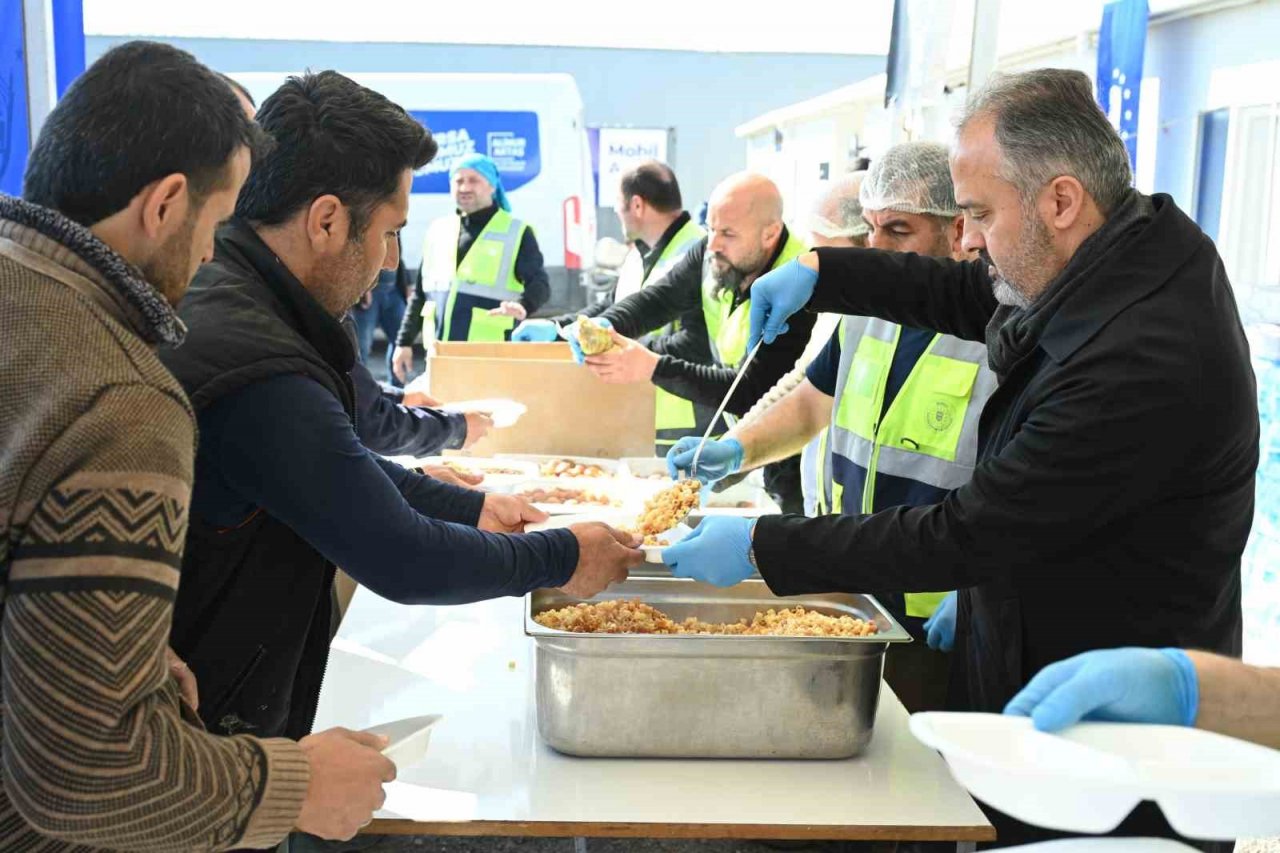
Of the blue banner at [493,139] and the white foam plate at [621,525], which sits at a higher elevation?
the blue banner at [493,139]

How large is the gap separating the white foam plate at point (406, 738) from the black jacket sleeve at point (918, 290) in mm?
1283

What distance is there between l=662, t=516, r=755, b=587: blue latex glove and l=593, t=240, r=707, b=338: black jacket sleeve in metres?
2.78

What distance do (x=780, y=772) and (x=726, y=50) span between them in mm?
17123

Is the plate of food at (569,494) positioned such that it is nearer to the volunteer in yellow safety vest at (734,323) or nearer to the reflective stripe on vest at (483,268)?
the volunteer in yellow safety vest at (734,323)

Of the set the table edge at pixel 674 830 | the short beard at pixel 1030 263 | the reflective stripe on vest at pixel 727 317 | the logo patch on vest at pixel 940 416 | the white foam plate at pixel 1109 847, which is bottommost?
the table edge at pixel 674 830

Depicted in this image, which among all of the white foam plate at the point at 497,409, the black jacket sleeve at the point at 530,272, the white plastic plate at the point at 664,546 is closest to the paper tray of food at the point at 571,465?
the white foam plate at the point at 497,409

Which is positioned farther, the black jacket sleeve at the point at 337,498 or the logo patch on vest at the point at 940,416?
the logo patch on vest at the point at 940,416

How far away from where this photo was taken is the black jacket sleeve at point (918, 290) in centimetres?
237

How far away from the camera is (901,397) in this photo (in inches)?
98.0

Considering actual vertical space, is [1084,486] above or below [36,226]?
below

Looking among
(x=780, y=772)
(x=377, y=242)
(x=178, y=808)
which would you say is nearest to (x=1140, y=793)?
(x=178, y=808)

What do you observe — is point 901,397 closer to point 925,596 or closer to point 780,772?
point 925,596

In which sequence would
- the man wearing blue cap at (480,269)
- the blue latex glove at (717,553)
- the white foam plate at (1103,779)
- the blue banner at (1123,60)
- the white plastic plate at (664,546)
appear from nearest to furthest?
the white foam plate at (1103,779) < the blue latex glove at (717,553) < the white plastic plate at (664,546) < the blue banner at (1123,60) < the man wearing blue cap at (480,269)

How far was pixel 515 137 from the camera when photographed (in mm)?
9266
